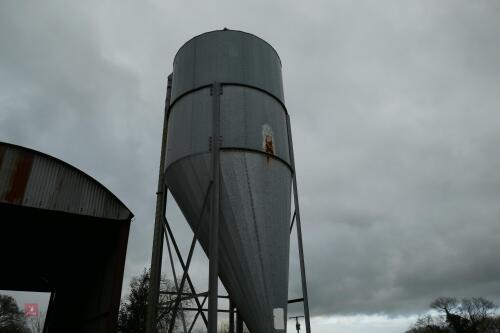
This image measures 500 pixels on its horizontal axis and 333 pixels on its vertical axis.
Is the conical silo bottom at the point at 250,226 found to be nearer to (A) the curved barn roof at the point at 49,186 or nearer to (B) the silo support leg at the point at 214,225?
(B) the silo support leg at the point at 214,225

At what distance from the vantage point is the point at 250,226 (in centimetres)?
659

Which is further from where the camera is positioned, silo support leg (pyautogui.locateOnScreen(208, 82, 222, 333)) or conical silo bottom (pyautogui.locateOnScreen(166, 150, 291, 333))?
conical silo bottom (pyautogui.locateOnScreen(166, 150, 291, 333))

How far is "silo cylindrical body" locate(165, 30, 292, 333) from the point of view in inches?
254

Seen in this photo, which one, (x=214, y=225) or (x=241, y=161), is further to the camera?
(x=241, y=161)

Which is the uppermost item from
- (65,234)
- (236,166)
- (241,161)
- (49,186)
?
(49,186)

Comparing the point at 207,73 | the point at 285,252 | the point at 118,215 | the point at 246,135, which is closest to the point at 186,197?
the point at 246,135

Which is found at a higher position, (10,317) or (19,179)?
(10,317)

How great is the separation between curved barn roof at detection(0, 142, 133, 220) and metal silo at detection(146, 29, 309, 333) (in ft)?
10.5

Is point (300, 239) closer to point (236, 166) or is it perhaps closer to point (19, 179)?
point (236, 166)

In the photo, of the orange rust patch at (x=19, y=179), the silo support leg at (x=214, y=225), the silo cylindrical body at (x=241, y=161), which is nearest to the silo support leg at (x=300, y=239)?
the silo cylindrical body at (x=241, y=161)

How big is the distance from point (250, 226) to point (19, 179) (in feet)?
22.8

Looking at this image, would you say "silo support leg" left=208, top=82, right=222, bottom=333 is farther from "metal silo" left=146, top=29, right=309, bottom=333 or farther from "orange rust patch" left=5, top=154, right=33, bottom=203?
"orange rust patch" left=5, top=154, right=33, bottom=203

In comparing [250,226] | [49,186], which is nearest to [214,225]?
[250,226]

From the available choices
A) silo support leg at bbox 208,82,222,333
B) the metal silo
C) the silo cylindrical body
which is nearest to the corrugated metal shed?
the metal silo
